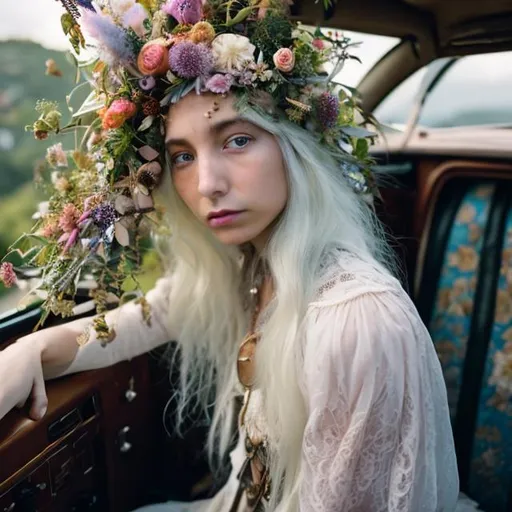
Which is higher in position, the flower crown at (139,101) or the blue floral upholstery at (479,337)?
the flower crown at (139,101)

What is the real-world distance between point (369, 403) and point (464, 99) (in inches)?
56.1

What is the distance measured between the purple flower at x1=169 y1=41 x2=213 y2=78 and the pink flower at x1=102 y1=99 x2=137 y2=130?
Answer: 5.7 inches

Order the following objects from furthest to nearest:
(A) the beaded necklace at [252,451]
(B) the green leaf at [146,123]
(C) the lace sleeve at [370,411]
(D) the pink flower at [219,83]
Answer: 1. (A) the beaded necklace at [252,451]
2. (B) the green leaf at [146,123]
3. (D) the pink flower at [219,83]
4. (C) the lace sleeve at [370,411]

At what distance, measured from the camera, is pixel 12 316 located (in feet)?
4.87

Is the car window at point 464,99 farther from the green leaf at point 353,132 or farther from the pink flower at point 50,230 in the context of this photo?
the pink flower at point 50,230

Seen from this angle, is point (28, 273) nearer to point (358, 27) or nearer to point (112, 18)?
point (112, 18)

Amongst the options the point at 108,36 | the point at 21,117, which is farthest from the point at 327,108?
the point at 21,117

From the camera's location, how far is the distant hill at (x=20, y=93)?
1.55 m

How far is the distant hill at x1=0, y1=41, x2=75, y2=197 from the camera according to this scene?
1548mm

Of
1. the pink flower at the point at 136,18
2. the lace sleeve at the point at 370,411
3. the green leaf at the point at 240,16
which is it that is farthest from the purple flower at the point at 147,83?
the lace sleeve at the point at 370,411

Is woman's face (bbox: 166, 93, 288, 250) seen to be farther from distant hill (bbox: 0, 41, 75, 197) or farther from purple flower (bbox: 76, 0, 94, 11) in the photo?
distant hill (bbox: 0, 41, 75, 197)

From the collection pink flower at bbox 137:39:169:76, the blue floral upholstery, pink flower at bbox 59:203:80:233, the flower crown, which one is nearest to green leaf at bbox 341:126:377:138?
the flower crown

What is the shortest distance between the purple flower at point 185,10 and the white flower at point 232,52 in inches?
3.3

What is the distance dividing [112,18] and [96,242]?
0.52 m
